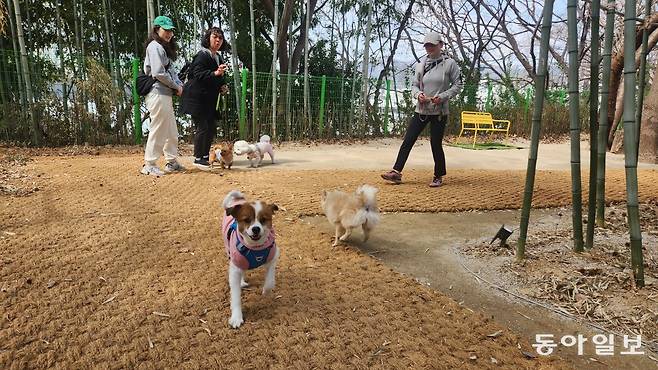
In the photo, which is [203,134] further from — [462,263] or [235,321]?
[235,321]

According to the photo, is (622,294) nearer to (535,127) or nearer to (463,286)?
(463,286)

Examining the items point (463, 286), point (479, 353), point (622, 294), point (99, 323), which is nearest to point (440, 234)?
point (463, 286)

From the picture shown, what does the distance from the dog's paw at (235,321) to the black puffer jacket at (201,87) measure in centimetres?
398

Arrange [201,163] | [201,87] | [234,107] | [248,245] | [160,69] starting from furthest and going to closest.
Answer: [234,107], [201,163], [201,87], [160,69], [248,245]

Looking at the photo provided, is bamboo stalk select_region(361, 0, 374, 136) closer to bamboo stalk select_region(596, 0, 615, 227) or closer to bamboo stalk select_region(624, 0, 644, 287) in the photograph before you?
bamboo stalk select_region(596, 0, 615, 227)

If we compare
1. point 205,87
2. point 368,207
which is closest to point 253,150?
point 205,87

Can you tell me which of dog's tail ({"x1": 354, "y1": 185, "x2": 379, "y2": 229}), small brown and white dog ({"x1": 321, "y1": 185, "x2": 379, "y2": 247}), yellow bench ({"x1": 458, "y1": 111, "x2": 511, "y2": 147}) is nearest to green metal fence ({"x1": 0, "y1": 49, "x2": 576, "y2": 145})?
yellow bench ({"x1": 458, "y1": 111, "x2": 511, "y2": 147})

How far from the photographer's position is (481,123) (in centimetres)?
1179

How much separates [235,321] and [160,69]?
376 centimetres

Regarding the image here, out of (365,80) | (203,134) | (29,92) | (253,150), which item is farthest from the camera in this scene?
(365,80)

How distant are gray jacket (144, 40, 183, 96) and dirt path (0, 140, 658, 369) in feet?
5.49

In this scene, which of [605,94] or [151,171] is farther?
[151,171]

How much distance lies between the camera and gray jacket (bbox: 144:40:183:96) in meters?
4.95

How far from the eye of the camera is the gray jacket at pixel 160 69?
4.95 metres
